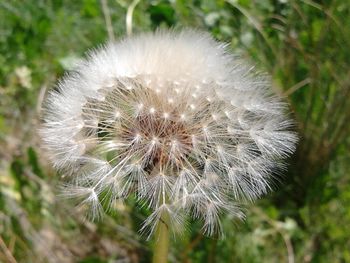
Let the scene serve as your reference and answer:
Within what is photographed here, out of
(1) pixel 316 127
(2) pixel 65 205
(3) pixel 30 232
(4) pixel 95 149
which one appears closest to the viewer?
(4) pixel 95 149

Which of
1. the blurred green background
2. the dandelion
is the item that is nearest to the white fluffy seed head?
the dandelion

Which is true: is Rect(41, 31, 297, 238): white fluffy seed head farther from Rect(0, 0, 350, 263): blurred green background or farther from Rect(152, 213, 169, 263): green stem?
Rect(0, 0, 350, 263): blurred green background

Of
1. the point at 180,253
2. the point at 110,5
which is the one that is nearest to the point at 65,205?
Result: the point at 180,253

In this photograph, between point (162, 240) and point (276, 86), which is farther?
point (276, 86)

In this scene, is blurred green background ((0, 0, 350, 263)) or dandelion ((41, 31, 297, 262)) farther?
blurred green background ((0, 0, 350, 263))

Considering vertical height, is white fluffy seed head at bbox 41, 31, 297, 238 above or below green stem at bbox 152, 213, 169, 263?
above

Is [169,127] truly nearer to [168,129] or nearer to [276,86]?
[168,129]

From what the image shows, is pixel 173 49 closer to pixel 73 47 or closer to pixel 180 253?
pixel 180 253

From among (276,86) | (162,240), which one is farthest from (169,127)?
(276,86)
